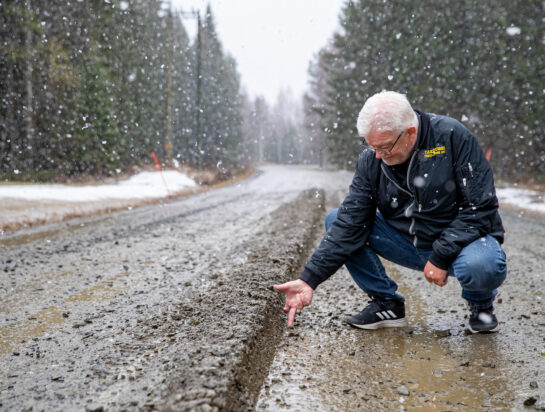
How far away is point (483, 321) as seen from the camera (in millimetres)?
2721

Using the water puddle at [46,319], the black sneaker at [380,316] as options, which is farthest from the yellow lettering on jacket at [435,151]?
the water puddle at [46,319]

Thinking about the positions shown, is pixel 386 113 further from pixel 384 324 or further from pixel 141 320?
pixel 141 320

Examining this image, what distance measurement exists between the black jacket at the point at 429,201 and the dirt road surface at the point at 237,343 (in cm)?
52

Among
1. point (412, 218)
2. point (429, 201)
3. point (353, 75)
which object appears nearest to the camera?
point (429, 201)

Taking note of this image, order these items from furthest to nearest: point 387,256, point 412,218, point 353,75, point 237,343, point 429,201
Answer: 1. point 353,75
2. point 387,256
3. point 412,218
4. point 429,201
5. point 237,343

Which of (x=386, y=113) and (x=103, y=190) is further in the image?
(x=103, y=190)

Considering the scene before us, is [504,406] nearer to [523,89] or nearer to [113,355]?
[113,355]

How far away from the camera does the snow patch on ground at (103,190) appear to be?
10.3 m

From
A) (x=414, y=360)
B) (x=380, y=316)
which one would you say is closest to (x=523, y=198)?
(x=380, y=316)

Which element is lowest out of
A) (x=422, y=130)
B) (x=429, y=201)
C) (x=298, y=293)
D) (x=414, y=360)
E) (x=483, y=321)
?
(x=414, y=360)

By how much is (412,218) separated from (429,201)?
0.57ft

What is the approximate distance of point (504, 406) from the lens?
76.1 inches

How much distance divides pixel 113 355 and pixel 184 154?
2921 cm

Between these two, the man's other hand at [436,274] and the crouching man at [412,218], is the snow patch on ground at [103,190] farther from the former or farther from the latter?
the man's other hand at [436,274]
